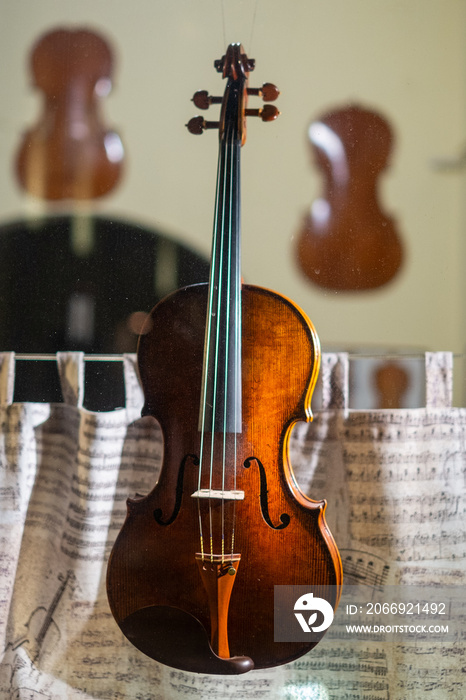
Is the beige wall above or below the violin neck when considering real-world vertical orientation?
above

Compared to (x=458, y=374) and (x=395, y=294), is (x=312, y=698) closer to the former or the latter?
(x=458, y=374)

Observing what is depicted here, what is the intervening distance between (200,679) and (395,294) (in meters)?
0.90

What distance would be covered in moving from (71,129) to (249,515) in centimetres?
94

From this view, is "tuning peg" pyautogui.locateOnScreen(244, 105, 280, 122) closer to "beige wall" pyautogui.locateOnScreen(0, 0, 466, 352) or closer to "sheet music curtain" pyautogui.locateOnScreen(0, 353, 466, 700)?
"beige wall" pyautogui.locateOnScreen(0, 0, 466, 352)

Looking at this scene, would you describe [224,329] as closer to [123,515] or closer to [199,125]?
[199,125]

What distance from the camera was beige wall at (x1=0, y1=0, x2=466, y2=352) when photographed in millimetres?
1305

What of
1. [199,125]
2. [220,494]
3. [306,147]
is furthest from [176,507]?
[306,147]

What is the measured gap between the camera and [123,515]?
4.03 ft

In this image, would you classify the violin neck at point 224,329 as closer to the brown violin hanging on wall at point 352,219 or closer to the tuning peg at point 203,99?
the tuning peg at point 203,99

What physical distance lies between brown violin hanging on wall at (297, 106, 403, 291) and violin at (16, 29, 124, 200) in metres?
0.47

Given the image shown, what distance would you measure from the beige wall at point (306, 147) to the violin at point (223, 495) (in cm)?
34

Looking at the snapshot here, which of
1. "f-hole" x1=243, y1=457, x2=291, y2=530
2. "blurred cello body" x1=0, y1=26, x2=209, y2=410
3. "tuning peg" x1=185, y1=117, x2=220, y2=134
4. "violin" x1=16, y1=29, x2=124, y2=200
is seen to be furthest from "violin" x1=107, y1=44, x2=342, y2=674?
"violin" x1=16, y1=29, x2=124, y2=200

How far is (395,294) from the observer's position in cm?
131

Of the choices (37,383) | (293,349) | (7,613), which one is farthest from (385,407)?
(7,613)
